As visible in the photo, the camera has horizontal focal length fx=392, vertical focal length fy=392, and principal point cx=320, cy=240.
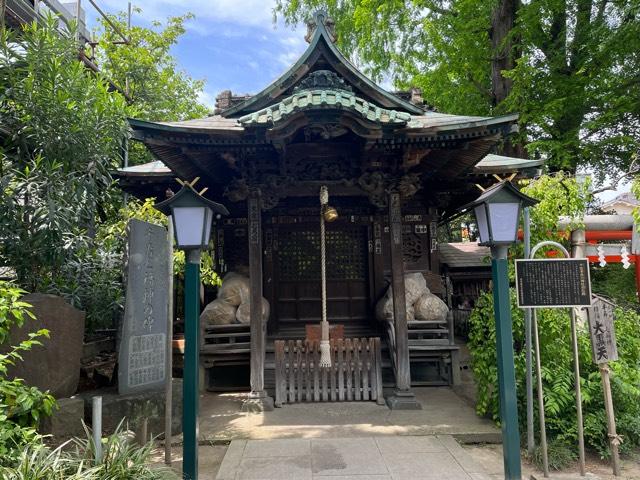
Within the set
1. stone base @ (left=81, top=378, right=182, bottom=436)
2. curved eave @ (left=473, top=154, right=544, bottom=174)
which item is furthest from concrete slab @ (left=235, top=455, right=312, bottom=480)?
curved eave @ (left=473, top=154, right=544, bottom=174)

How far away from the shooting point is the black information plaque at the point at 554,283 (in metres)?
4.11

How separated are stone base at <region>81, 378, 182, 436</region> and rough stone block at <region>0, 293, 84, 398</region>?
39cm

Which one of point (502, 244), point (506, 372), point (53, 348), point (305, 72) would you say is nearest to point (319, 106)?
point (305, 72)

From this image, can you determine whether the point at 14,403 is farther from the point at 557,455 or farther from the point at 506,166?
the point at 506,166

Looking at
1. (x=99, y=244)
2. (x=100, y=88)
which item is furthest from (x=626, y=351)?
(x=100, y=88)

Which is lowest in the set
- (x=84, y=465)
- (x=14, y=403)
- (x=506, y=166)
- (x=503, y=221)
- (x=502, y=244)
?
(x=84, y=465)

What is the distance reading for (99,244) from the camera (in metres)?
6.07

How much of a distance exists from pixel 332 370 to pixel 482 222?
11.7 ft

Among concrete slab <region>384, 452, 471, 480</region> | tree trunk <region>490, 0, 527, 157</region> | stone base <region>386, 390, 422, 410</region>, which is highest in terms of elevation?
tree trunk <region>490, 0, 527, 157</region>

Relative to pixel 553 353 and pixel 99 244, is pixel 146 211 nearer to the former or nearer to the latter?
pixel 99 244

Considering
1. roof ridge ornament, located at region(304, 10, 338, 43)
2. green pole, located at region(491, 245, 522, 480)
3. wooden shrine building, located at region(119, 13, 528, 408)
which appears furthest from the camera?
roof ridge ornament, located at region(304, 10, 338, 43)

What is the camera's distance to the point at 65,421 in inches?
161

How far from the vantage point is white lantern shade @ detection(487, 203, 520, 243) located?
3939mm

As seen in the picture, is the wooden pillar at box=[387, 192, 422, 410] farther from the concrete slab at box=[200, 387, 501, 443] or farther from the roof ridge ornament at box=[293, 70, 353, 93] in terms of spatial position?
the roof ridge ornament at box=[293, 70, 353, 93]
